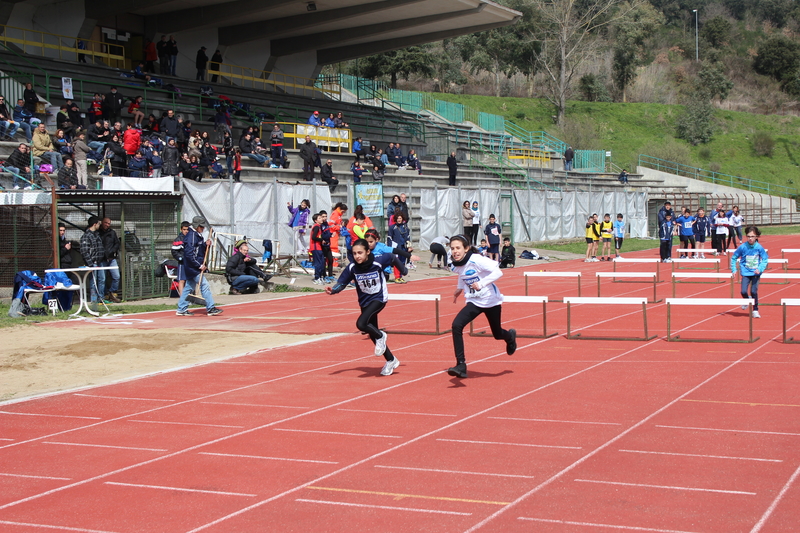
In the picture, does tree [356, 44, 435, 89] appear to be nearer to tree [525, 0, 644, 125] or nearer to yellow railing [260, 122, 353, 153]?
tree [525, 0, 644, 125]

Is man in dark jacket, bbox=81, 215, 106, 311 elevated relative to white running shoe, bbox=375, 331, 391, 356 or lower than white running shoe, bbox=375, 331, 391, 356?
elevated

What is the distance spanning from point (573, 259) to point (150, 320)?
21478 mm

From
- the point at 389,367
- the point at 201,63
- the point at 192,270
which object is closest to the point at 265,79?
the point at 201,63

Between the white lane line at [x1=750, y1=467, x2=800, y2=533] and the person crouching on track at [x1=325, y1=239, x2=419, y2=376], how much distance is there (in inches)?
202

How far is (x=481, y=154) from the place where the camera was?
47.2 meters

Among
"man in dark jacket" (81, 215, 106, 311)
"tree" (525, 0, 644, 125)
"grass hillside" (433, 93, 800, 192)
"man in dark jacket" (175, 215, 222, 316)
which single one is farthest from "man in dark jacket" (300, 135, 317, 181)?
"tree" (525, 0, 644, 125)

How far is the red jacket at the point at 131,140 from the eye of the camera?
80.4ft

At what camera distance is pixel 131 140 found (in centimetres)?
2459

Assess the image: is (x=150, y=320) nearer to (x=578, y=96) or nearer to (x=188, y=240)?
(x=188, y=240)

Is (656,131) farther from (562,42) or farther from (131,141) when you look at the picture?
(131,141)

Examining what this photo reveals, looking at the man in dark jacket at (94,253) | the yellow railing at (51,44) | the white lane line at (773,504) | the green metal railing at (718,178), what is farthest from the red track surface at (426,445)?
the green metal railing at (718,178)

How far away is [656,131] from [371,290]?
67722mm

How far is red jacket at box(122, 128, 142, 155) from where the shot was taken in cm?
2450

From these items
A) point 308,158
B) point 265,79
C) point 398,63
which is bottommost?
point 308,158
